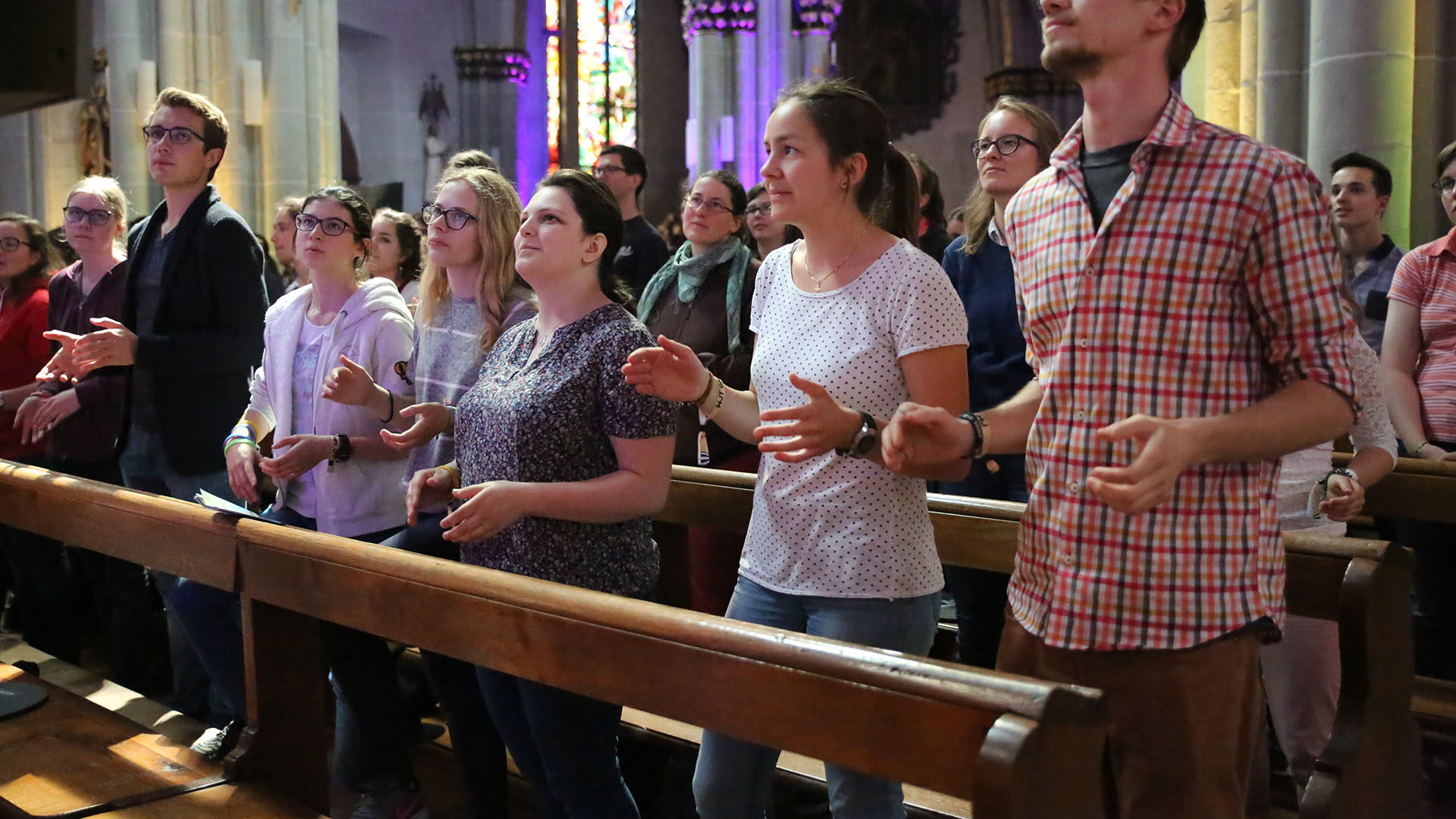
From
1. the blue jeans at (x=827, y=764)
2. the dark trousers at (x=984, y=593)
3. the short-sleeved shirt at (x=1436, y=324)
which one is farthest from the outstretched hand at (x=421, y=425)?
the short-sleeved shirt at (x=1436, y=324)

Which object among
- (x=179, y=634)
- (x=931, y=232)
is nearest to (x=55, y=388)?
(x=179, y=634)

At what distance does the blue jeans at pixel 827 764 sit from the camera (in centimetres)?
219

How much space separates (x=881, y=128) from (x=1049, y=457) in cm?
81

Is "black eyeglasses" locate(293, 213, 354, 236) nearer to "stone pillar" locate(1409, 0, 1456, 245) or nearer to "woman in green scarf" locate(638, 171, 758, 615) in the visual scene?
"woman in green scarf" locate(638, 171, 758, 615)

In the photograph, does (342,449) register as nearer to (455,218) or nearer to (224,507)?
(224,507)

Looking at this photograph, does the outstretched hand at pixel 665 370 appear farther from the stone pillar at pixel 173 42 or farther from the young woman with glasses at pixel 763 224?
the stone pillar at pixel 173 42

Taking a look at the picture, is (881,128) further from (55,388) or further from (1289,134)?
(1289,134)

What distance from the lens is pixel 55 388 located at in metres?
4.41

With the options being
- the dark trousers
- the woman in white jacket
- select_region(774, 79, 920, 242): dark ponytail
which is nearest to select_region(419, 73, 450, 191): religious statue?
the woman in white jacket

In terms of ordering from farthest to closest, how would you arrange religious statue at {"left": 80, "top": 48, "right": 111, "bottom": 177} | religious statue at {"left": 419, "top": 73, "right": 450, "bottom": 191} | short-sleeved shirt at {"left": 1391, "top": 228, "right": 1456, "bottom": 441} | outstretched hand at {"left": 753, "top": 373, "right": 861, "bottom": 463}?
religious statue at {"left": 419, "top": 73, "right": 450, "bottom": 191} < religious statue at {"left": 80, "top": 48, "right": 111, "bottom": 177} < short-sleeved shirt at {"left": 1391, "top": 228, "right": 1456, "bottom": 441} < outstretched hand at {"left": 753, "top": 373, "right": 861, "bottom": 463}

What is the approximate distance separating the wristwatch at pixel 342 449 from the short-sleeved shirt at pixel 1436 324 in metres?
3.11

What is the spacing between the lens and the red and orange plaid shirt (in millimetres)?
1617

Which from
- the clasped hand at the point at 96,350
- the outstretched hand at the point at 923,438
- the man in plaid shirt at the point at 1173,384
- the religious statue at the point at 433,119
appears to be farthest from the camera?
the religious statue at the point at 433,119

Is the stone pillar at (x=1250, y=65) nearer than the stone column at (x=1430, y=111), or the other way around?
the stone column at (x=1430, y=111)
